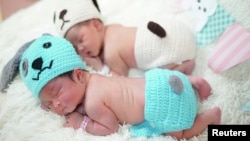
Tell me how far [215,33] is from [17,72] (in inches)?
31.9

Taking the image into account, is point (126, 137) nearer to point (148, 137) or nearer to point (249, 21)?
point (148, 137)

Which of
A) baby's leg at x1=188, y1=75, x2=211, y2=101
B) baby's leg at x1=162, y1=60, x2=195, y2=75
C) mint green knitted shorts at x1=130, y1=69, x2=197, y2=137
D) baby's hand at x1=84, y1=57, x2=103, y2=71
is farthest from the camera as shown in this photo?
baby's hand at x1=84, y1=57, x2=103, y2=71

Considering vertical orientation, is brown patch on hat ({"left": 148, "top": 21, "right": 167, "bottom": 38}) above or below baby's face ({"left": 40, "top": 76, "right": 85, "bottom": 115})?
above

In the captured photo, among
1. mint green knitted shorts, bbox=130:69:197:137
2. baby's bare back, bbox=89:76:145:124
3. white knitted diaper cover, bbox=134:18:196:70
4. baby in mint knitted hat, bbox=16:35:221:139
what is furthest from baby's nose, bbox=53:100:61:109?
white knitted diaper cover, bbox=134:18:196:70

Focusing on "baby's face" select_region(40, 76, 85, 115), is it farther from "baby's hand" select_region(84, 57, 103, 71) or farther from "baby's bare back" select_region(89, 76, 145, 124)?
"baby's hand" select_region(84, 57, 103, 71)

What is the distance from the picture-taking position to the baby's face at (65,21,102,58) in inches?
56.6

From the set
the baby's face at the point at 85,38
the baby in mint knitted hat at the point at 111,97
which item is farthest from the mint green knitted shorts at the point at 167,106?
the baby's face at the point at 85,38

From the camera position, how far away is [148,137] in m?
1.15

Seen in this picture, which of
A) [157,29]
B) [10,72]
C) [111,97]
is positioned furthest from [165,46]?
[10,72]

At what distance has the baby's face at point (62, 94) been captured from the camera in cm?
116

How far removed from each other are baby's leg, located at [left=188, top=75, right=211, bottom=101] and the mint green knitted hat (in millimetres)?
404

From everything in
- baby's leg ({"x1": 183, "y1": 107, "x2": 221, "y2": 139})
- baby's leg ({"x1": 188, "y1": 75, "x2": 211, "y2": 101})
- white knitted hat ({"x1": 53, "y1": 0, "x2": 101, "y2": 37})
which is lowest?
baby's leg ({"x1": 183, "y1": 107, "x2": 221, "y2": 139})

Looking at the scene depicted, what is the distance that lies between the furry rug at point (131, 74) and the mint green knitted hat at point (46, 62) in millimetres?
111

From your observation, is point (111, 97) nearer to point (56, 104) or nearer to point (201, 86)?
point (56, 104)
